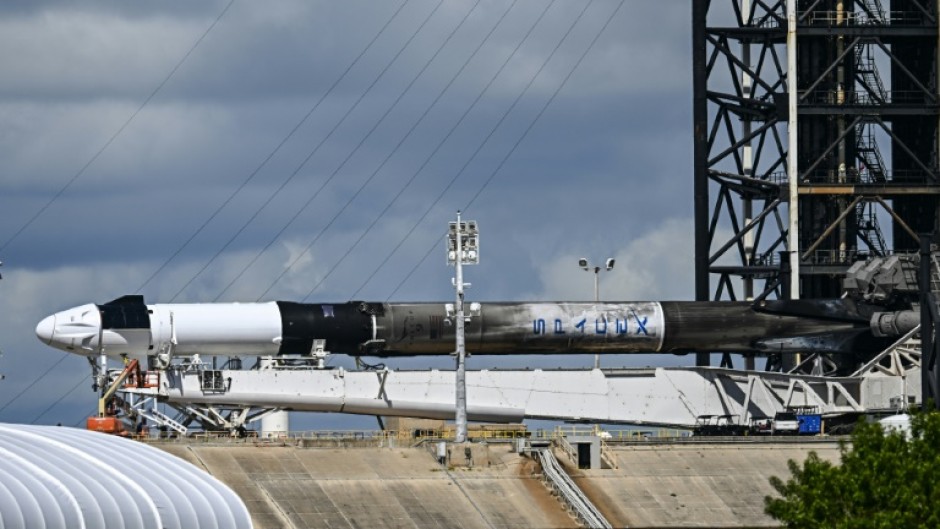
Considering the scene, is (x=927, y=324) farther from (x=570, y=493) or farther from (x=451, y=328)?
(x=451, y=328)

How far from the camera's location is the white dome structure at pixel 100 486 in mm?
73000

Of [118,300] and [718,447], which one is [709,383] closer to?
[718,447]

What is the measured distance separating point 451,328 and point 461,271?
26.2ft

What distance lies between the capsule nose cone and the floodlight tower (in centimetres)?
1798

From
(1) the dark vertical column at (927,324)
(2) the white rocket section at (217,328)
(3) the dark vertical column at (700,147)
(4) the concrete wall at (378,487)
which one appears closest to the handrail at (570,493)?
(4) the concrete wall at (378,487)

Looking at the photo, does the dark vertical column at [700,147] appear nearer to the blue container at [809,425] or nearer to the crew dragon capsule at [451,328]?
the crew dragon capsule at [451,328]

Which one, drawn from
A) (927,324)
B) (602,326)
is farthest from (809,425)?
(602,326)

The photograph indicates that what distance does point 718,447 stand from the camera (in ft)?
339

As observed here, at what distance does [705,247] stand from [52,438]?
4776 cm

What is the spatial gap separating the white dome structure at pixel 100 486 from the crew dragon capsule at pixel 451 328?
13.3 m

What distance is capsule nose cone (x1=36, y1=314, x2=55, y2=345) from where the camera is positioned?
100m

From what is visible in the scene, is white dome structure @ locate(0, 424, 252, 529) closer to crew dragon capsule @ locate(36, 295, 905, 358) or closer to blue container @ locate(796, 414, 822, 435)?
crew dragon capsule @ locate(36, 295, 905, 358)

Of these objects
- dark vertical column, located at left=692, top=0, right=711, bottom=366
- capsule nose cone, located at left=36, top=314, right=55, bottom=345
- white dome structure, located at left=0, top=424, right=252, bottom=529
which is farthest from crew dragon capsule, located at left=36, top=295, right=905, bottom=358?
white dome structure, located at left=0, top=424, right=252, bottom=529

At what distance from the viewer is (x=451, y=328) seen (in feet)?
347
